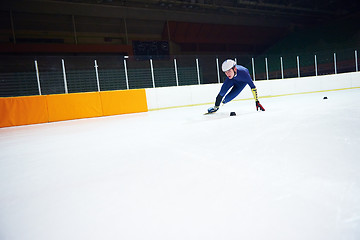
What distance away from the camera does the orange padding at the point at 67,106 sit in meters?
6.46

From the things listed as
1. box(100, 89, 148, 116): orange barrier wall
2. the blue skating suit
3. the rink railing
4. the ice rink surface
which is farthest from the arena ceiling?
the ice rink surface

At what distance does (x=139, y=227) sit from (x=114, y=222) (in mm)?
122

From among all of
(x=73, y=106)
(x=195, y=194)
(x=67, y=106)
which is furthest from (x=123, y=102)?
(x=195, y=194)

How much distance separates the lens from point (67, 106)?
7.21 metres

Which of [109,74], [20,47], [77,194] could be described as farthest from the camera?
[20,47]

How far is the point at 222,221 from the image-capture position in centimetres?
86

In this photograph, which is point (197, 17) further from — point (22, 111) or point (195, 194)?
point (195, 194)

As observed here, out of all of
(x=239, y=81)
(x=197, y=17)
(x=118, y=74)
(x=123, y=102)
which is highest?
(x=197, y=17)

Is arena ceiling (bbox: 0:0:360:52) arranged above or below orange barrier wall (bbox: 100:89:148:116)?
above

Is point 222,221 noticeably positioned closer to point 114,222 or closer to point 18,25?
point 114,222

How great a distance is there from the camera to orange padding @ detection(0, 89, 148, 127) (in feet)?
21.2

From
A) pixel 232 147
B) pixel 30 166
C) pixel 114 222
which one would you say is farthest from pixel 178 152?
pixel 30 166

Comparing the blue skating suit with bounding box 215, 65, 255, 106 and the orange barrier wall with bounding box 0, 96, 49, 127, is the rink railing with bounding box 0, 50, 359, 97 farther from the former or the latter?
the blue skating suit with bounding box 215, 65, 255, 106

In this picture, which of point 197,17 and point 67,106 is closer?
point 67,106
